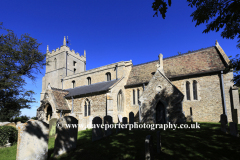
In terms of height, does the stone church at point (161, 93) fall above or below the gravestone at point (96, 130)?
above

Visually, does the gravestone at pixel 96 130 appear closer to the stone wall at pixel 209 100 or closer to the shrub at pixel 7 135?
the shrub at pixel 7 135

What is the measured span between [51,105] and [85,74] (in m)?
9.11

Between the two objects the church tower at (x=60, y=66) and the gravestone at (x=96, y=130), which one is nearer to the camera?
the gravestone at (x=96, y=130)

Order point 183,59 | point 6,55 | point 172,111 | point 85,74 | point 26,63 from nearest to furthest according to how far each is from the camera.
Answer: point 172,111 → point 183,59 → point 6,55 → point 26,63 → point 85,74

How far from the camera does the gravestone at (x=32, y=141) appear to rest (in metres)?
6.02

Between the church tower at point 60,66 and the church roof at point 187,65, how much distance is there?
57.9 ft

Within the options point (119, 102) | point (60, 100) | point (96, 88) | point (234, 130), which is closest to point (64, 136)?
point (234, 130)

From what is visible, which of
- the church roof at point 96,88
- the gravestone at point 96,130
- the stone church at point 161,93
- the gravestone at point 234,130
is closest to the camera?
the gravestone at point 234,130

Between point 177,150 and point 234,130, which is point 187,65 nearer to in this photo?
point 234,130

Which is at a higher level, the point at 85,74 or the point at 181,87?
the point at 85,74

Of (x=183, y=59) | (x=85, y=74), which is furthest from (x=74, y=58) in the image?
(x=183, y=59)

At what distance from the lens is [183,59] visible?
63.2 ft

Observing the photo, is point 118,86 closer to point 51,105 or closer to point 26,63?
point 51,105

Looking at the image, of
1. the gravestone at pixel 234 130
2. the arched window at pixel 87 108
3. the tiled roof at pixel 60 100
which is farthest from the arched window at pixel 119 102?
the gravestone at pixel 234 130
